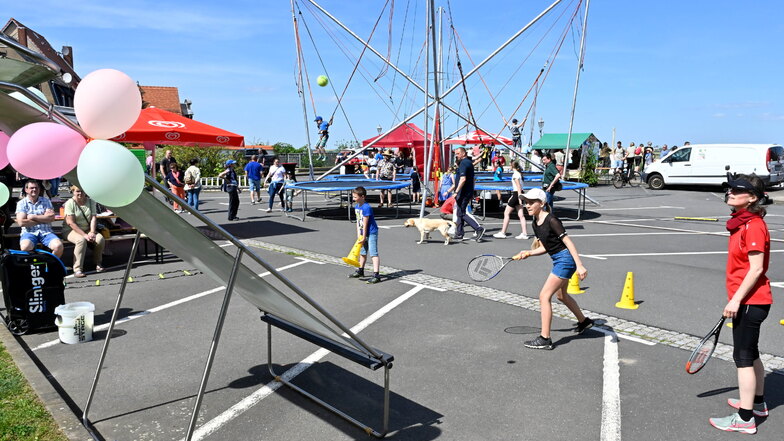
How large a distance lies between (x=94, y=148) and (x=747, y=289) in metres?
4.25

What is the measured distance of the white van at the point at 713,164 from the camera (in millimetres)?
25219

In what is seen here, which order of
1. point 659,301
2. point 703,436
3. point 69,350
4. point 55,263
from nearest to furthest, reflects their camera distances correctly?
point 703,436
point 69,350
point 55,263
point 659,301

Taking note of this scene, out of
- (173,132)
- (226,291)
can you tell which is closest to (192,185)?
(173,132)

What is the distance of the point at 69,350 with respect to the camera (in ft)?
19.4

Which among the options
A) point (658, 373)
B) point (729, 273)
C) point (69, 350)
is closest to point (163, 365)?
point (69, 350)

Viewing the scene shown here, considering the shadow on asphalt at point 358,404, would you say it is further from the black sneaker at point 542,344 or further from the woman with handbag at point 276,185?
the woman with handbag at point 276,185

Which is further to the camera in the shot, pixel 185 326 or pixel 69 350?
pixel 185 326

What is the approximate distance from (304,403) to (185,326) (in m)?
2.65

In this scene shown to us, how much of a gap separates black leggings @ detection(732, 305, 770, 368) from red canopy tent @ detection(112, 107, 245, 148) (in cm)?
1047

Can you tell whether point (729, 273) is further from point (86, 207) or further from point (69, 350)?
point (86, 207)

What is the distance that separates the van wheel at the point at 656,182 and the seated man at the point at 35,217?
86.8ft

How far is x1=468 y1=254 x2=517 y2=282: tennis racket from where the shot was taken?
619cm

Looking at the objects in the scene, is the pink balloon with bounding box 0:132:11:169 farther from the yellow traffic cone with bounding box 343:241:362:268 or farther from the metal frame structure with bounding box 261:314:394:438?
the yellow traffic cone with bounding box 343:241:362:268

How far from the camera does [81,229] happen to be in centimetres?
966
